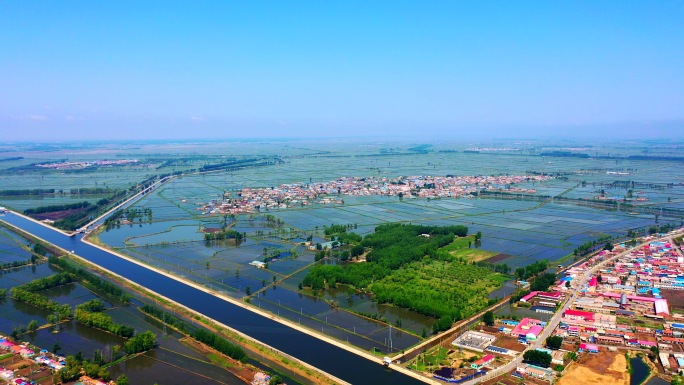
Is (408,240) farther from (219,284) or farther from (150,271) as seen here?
(150,271)

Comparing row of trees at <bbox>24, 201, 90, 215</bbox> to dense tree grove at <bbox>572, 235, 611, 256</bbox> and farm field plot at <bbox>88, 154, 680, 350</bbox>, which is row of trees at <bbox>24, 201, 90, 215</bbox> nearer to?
farm field plot at <bbox>88, 154, 680, 350</bbox>

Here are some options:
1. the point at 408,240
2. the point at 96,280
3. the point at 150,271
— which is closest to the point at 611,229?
the point at 408,240

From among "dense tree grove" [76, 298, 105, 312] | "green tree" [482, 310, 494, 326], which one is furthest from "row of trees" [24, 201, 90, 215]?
"green tree" [482, 310, 494, 326]

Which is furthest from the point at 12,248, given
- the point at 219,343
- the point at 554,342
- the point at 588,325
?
the point at 588,325

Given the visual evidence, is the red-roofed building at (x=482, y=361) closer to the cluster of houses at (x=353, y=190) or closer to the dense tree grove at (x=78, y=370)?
the dense tree grove at (x=78, y=370)

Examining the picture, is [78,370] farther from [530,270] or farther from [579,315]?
[530,270]

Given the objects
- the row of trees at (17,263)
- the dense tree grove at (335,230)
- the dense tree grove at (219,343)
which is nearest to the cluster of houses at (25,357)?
the dense tree grove at (219,343)
